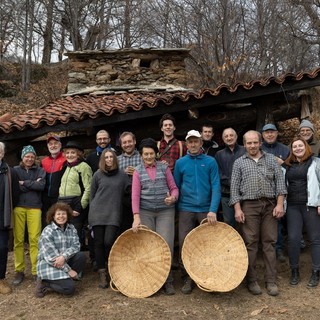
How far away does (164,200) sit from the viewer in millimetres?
4543

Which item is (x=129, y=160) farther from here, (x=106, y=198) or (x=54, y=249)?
(x=54, y=249)

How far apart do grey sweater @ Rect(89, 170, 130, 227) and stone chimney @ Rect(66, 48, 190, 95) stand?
5.58 meters

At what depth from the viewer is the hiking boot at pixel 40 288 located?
15.1ft

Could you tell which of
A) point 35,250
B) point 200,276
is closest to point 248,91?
point 200,276

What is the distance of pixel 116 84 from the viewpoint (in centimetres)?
999

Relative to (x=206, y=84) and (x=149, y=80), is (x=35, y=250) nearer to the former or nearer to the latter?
(x=149, y=80)

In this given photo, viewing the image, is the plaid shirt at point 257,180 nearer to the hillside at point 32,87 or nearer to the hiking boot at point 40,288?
the hiking boot at point 40,288

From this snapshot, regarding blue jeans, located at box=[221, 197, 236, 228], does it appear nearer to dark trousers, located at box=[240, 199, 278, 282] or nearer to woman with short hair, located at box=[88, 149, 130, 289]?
dark trousers, located at box=[240, 199, 278, 282]

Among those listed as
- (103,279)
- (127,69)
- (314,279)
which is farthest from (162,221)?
(127,69)

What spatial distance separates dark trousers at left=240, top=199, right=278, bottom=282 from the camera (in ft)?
14.6

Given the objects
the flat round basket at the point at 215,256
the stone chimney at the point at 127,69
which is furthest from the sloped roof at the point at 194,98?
the stone chimney at the point at 127,69

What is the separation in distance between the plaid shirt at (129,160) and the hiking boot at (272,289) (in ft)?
7.09

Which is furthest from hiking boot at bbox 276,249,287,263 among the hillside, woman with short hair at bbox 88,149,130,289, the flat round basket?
the hillside

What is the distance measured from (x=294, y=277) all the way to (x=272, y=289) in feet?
1.43
